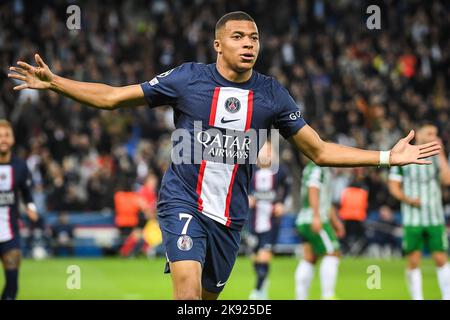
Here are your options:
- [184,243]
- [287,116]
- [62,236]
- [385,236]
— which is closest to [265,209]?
[287,116]

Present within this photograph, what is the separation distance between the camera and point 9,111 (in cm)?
2288

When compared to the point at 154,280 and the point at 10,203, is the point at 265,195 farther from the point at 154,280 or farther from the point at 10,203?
the point at 10,203

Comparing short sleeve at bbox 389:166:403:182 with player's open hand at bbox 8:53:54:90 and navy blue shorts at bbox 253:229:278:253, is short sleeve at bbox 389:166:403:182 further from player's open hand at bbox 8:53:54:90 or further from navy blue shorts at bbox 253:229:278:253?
player's open hand at bbox 8:53:54:90

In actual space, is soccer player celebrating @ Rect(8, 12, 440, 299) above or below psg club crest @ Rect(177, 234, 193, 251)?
above

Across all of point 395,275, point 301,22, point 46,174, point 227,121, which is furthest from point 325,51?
point 227,121

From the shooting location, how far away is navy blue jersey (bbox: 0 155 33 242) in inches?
420

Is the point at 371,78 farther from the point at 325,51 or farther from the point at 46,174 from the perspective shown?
the point at 46,174

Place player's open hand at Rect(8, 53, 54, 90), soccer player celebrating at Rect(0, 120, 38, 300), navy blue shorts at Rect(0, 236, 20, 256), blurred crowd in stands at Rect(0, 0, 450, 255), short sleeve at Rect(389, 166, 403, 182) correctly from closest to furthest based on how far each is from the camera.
A: player's open hand at Rect(8, 53, 54, 90) → soccer player celebrating at Rect(0, 120, 38, 300) → navy blue shorts at Rect(0, 236, 20, 256) → short sleeve at Rect(389, 166, 403, 182) → blurred crowd in stands at Rect(0, 0, 450, 255)

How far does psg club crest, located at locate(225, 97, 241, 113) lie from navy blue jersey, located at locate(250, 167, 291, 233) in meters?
6.97

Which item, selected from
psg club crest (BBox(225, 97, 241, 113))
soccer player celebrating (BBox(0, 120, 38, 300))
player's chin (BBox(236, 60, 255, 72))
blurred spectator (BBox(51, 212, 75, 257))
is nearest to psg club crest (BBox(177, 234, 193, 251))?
psg club crest (BBox(225, 97, 241, 113))

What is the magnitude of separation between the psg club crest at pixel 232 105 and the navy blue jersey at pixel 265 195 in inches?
274

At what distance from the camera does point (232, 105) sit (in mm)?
6730

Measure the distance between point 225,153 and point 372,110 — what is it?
18.2 m

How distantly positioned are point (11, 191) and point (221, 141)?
5.06 metres
